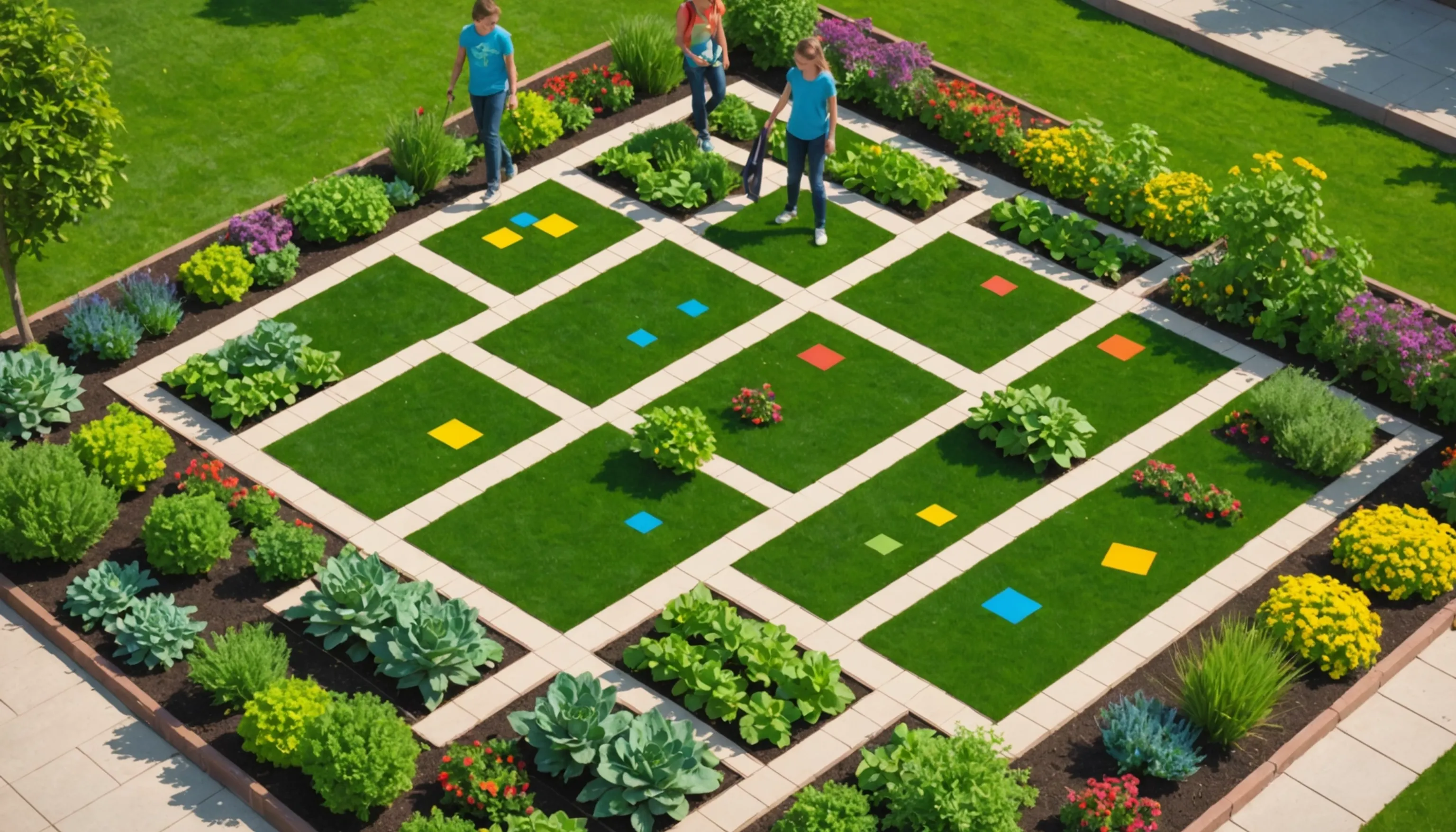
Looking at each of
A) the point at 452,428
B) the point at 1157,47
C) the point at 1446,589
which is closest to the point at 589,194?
the point at 452,428

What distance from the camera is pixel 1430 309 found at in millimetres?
20266

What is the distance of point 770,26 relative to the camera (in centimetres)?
2489

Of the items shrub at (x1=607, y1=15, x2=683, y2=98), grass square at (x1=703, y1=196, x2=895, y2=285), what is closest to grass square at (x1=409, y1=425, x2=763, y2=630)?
grass square at (x1=703, y1=196, x2=895, y2=285)

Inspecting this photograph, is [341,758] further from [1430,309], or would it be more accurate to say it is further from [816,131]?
[1430,309]

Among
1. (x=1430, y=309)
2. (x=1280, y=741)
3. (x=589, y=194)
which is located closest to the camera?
(x=1280, y=741)

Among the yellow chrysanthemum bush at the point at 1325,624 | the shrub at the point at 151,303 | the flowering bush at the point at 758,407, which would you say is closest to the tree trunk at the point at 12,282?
the shrub at the point at 151,303

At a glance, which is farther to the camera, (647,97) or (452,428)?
(647,97)

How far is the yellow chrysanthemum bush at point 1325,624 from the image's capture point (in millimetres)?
16172

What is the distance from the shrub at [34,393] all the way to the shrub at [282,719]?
5.12 m

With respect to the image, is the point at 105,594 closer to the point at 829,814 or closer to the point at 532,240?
the point at 829,814

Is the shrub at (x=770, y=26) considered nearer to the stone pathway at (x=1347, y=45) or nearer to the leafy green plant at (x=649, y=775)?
the stone pathway at (x=1347, y=45)

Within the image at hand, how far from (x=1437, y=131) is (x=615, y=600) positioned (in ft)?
44.3

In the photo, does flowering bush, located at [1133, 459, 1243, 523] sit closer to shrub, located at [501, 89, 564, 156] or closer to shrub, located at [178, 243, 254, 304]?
shrub, located at [501, 89, 564, 156]

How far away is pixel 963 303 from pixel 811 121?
8.78 feet
